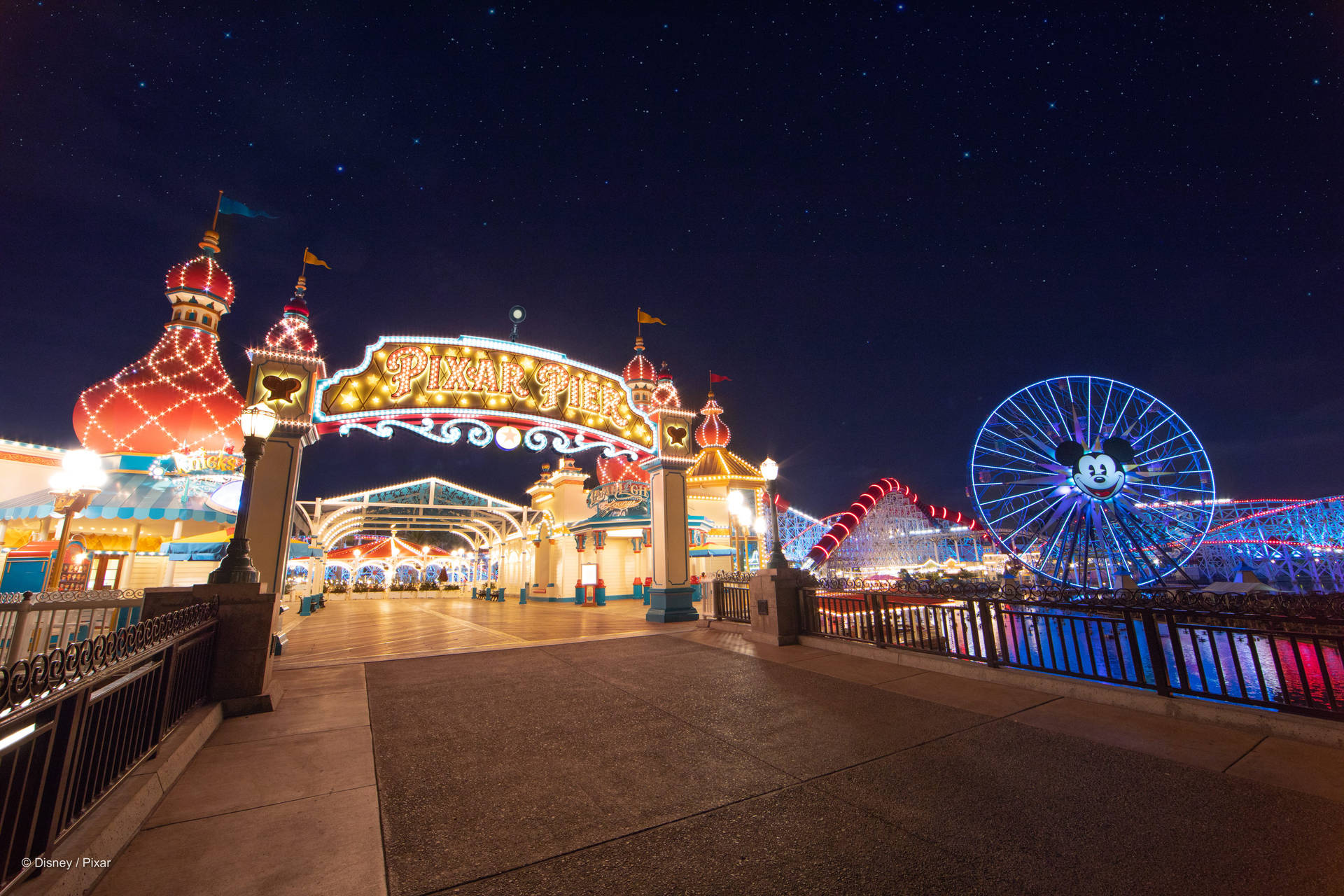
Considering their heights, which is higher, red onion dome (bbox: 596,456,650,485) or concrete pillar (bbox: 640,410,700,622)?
red onion dome (bbox: 596,456,650,485)

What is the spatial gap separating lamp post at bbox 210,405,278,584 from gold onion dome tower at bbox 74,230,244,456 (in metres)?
13.7

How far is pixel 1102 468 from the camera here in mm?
25859

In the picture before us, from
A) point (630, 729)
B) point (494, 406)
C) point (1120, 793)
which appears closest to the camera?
point (1120, 793)

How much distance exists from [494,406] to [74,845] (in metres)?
11.8

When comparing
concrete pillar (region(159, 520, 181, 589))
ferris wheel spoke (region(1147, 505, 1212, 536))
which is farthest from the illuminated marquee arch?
ferris wheel spoke (region(1147, 505, 1212, 536))

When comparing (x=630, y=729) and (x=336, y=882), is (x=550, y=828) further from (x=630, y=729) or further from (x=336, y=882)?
(x=630, y=729)

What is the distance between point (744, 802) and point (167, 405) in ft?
76.3

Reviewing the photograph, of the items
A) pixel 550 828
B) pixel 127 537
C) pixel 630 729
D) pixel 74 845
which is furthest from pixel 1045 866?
pixel 127 537

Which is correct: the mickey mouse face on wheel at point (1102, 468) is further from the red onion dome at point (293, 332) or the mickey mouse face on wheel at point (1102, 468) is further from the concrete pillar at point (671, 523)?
the red onion dome at point (293, 332)

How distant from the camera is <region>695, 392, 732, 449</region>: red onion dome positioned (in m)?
33.9

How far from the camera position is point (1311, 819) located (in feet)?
10.4

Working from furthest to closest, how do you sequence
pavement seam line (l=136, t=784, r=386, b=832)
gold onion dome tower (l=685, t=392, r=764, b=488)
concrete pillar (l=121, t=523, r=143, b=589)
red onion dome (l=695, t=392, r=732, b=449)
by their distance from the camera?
red onion dome (l=695, t=392, r=732, b=449) < gold onion dome tower (l=685, t=392, r=764, b=488) < concrete pillar (l=121, t=523, r=143, b=589) < pavement seam line (l=136, t=784, r=386, b=832)

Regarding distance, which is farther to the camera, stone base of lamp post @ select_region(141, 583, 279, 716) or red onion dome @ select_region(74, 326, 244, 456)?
red onion dome @ select_region(74, 326, 244, 456)

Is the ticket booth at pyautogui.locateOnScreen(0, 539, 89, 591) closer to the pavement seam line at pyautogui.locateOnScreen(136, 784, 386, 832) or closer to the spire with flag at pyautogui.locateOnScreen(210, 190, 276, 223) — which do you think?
the spire with flag at pyautogui.locateOnScreen(210, 190, 276, 223)
